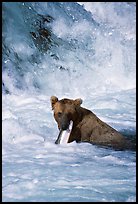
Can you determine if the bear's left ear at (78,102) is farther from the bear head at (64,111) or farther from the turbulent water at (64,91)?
the turbulent water at (64,91)

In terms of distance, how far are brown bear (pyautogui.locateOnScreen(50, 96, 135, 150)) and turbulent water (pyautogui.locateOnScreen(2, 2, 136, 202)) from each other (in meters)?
0.18

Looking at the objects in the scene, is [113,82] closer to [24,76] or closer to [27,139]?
[24,76]

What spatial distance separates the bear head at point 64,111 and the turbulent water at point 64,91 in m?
0.25

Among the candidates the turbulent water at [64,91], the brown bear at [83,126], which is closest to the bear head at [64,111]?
the brown bear at [83,126]

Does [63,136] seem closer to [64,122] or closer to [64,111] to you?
[64,122]

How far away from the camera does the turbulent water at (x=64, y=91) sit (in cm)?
462

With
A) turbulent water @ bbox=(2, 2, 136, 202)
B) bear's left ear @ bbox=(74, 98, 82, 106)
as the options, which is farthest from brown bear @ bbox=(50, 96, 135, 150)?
turbulent water @ bbox=(2, 2, 136, 202)

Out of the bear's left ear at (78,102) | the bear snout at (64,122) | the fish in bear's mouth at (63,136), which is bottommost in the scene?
the fish in bear's mouth at (63,136)

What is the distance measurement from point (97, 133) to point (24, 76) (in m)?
4.00

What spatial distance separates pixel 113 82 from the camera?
1046 cm

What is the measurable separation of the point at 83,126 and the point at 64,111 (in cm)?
31

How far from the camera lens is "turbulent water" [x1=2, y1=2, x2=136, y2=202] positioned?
4.62m

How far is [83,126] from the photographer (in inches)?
229

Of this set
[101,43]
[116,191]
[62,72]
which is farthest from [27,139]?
[101,43]
